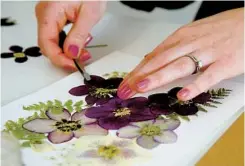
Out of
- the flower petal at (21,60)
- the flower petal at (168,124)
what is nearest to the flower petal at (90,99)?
the flower petal at (168,124)

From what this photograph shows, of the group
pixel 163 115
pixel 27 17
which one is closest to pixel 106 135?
pixel 163 115

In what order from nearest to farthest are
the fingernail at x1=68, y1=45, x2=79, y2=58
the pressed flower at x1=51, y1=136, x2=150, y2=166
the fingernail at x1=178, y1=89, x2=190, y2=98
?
the pressed flower at x1=51, y1=136, x2=150, y2=166 < the fingernail at x1=178, y1=89, x2=190, y2=98 < the fingernail at x1=68, y1=45, x2=79, y2=58

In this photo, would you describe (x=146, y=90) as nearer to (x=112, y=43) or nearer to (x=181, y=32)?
(x=181, y=32)

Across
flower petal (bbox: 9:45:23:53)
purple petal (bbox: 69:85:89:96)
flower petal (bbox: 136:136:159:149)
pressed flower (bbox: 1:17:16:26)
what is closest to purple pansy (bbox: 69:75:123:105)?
purple petal (bbox: 69:85:89:96)

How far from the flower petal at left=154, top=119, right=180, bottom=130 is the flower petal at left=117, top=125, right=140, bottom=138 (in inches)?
1.2

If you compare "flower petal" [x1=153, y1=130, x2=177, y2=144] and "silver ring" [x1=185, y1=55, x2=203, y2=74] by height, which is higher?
"silver ring" [x1=185, y1=55, x2=203, y2=74]

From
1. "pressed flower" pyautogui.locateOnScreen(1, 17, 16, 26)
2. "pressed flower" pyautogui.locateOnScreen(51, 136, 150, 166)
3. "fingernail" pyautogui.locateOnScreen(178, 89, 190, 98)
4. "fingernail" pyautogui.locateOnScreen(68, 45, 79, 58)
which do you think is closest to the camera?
"pressed flower" pyautogui.locateOnScreen(51, 136, 150, 166)

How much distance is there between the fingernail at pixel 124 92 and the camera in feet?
2.08

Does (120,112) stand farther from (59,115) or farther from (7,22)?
(7,22)

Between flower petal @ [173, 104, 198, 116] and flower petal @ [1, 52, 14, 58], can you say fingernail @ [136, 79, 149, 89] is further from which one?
flower petal @ [1, 52, 14, 58]

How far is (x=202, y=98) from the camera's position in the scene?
64 cm

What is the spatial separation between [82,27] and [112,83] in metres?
0.14

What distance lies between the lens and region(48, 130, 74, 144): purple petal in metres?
0.55

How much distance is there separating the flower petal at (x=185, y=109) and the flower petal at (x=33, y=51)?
0.33 meters
